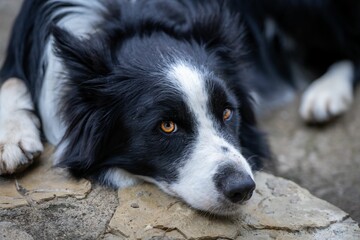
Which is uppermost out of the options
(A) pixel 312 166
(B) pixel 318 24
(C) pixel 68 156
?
(B) pixel 318 24

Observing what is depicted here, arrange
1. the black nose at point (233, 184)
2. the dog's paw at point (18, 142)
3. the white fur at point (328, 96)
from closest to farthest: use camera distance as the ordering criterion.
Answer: the black nose at point (233, 184) < the dog's paw at point (18, 142) < the white fur at point (328, 96)

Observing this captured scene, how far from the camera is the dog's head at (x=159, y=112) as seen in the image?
10.3ft

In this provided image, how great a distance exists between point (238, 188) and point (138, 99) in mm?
726

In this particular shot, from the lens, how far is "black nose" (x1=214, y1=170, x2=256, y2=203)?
119 inches

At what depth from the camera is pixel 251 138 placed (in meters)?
4.03

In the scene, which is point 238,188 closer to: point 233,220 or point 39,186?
point 233,220

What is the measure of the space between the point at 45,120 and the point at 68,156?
0.38m

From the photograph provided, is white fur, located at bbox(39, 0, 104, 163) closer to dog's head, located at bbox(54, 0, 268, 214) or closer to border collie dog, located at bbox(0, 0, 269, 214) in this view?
border collie dog, located at bbox(0, 0, 269, 214)

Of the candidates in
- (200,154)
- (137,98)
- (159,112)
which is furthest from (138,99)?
(200,154)

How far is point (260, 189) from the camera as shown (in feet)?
11.6

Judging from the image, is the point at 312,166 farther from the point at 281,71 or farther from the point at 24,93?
the point at 24,93

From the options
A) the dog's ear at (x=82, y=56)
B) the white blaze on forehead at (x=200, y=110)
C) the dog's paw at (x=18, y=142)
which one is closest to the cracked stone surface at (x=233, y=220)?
the white blaze on forehead at (x=200, y=110)

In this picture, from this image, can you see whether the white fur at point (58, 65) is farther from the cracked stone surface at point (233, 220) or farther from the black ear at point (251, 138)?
the black ear at point (251, 138)

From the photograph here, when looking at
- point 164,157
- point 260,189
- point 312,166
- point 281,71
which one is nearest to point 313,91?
point 281,71
